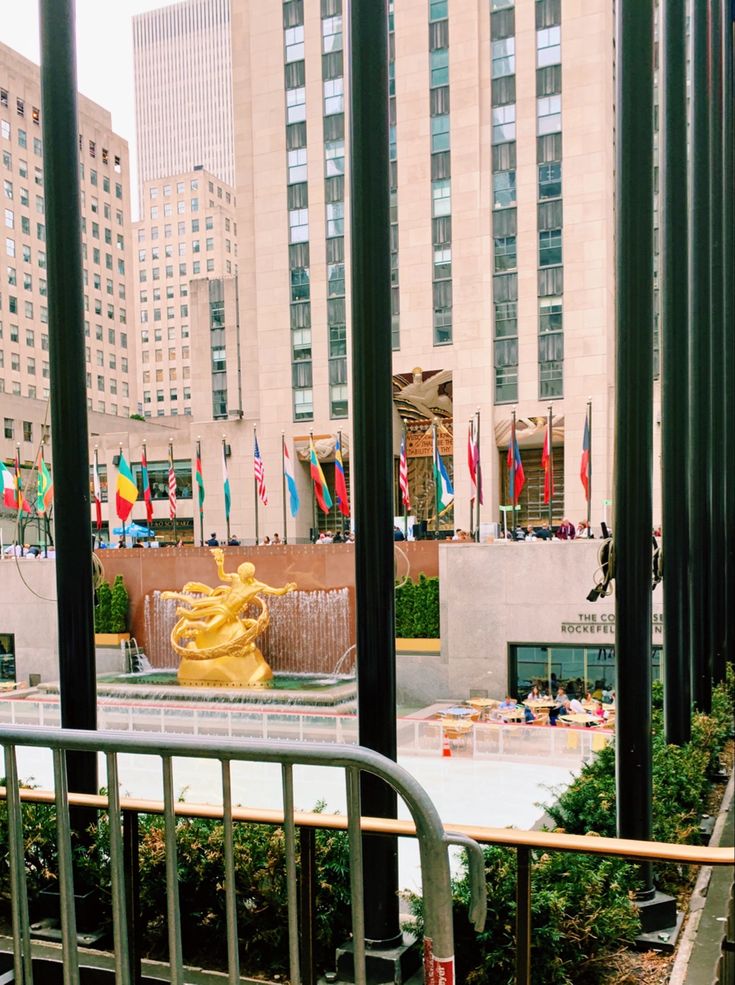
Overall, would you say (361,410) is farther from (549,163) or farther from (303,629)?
(549,163)

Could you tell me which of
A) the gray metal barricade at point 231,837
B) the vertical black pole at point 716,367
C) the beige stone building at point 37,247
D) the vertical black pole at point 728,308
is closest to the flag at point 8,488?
the vertical black pole at point 728,308

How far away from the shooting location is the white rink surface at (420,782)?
37.2 feet

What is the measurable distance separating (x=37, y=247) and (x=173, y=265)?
45973mm

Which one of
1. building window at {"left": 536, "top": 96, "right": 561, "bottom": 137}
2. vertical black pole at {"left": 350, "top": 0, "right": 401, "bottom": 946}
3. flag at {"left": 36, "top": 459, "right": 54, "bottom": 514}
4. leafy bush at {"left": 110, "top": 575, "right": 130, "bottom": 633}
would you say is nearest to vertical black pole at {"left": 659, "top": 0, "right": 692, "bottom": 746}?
vertical black pole at {"left": 350, "top": 0, "right": 401, "bottom": 946}

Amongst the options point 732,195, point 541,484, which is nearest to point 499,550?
point 732,195

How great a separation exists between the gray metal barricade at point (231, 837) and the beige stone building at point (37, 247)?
5980cm

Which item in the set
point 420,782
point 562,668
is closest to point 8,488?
point 562,668

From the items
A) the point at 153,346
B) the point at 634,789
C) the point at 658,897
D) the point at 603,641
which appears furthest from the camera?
the point at 153,346

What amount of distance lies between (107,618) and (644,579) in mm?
26970

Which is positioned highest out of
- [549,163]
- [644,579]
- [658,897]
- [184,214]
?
[184,214]

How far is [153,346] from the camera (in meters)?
116

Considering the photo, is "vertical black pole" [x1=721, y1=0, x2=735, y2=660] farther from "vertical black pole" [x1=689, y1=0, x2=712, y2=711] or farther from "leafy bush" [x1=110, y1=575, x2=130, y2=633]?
"leafy bush" [x1=110, y1=575, x2=130, y2=633]

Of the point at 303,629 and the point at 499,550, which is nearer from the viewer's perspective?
the point at 499,550

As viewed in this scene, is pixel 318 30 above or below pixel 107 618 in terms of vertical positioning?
above
